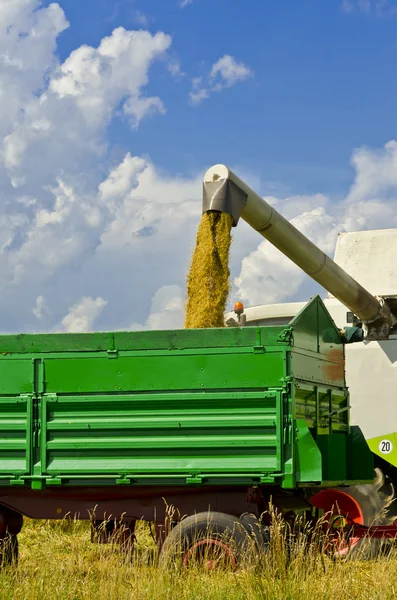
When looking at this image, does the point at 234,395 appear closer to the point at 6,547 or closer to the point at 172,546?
the point at 172,546

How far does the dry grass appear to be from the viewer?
22.2 feet

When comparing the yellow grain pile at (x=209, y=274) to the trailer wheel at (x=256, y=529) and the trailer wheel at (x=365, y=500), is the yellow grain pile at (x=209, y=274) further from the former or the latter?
the trailer wheel at (x=365, y=500)

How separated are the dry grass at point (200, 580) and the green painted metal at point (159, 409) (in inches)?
26.9

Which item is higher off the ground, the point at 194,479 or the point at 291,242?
the point at 291,242

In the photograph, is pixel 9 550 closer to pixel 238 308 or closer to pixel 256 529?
pixel 256 529

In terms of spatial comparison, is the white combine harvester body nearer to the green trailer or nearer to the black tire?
the green trailer

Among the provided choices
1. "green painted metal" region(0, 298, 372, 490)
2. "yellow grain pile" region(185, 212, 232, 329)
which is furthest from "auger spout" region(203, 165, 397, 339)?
"green painted metal" region(0, 298, 372, 490)

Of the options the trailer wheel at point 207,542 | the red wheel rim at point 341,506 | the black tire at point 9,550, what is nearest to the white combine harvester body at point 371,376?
the red wheel rim at point 341,506

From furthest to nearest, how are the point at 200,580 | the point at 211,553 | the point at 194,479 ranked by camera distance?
the point at 194,479 < the point at 211,553 < the point at 200,580

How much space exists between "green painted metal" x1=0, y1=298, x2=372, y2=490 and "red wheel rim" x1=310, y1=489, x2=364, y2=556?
1332 millimetres

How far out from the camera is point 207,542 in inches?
322

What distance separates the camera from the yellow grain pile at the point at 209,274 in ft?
32.0

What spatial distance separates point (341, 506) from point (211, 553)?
288 centimetres

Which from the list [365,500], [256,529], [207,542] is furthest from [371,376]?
[207,542]
